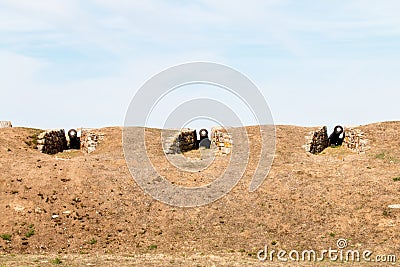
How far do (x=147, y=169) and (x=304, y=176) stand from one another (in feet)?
40.0

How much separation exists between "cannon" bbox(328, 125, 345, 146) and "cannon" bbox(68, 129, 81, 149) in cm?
2737

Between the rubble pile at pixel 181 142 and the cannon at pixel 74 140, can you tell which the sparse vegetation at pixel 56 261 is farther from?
the cannon at pixel 74 140

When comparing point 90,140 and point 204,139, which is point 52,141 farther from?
point 204,139

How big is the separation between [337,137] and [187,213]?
26.9m

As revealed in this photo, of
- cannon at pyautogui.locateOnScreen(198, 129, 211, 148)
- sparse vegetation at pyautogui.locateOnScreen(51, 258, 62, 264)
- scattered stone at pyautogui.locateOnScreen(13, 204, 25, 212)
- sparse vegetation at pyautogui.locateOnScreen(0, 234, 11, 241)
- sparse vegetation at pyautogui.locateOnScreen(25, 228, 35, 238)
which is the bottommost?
sparse vegetation at pyautogui.locateOnScreen(51, 258, 62, 264)

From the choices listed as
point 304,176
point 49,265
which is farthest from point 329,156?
point 49,265

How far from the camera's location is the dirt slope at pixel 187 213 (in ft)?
97.6

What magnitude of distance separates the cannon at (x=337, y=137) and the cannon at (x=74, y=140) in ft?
89.8

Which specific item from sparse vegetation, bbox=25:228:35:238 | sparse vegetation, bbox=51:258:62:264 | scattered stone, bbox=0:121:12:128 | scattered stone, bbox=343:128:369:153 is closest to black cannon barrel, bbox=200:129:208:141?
scattered stone, bbox=343:128:369:153

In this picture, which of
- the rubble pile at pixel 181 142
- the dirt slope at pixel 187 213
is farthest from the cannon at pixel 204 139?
the dirt slope at pixel 187 213

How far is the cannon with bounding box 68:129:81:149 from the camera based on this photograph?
5572cm

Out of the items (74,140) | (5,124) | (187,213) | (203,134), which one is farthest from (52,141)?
(187,213)

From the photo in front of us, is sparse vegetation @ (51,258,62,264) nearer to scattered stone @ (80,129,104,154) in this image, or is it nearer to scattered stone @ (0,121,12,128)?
scattered stone @ (80,129,104,154)

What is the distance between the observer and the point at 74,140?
184ft
